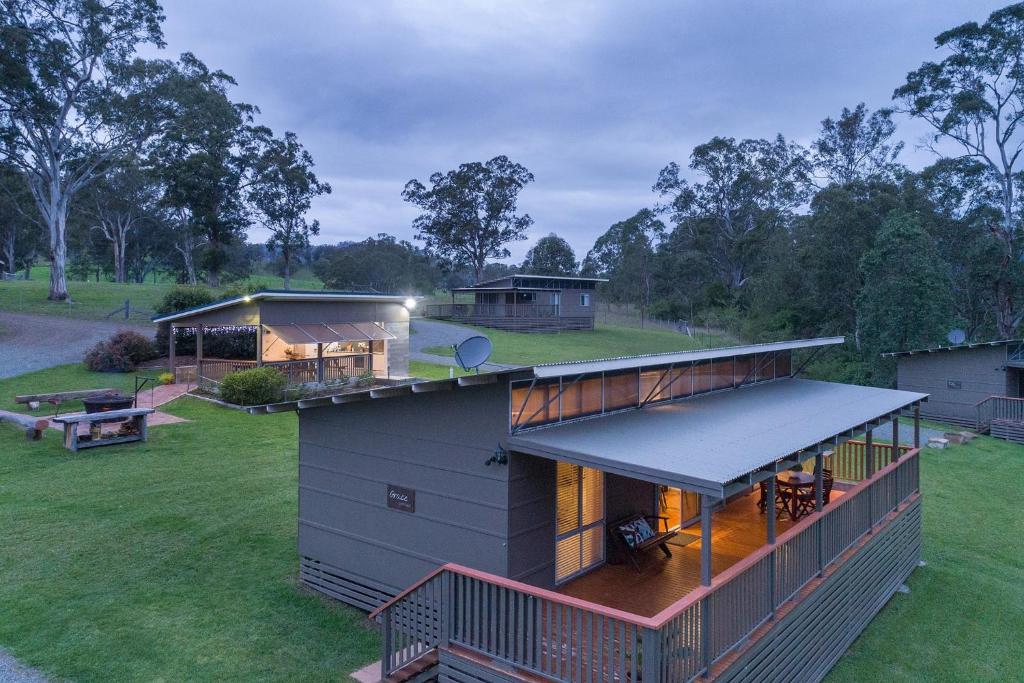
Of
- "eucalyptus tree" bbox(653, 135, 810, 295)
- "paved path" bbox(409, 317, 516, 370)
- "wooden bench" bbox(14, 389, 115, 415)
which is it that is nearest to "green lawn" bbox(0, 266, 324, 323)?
"paved path" bbox(409, 317, 516, 370)

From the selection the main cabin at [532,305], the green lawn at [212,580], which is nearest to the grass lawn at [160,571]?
the green lawn at [212,580]

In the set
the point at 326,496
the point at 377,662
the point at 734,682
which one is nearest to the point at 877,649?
the point at 734,682

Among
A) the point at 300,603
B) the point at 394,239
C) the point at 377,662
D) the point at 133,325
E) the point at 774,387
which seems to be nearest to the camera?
the point at 377,662

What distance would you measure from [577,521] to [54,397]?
54.8 feet

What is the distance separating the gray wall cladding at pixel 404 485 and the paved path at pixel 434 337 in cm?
1699

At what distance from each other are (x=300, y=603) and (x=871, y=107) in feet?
166

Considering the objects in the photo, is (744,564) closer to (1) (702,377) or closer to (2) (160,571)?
(1) (702,377)

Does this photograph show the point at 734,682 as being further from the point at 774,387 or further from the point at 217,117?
the point at 217,117

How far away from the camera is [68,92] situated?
1300 inches

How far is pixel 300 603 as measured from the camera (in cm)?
828

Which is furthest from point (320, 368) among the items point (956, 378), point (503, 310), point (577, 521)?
point (956, 378)

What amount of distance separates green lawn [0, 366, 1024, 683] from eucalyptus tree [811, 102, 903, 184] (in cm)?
3786

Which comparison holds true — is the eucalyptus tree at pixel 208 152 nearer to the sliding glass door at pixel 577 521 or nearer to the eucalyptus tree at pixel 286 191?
the eucalyptus tree at pixel 286 191

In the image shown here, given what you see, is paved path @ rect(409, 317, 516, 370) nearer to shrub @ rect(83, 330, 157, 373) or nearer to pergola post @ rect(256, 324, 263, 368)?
pergola post @ rect(256, 324, 263, 368)
